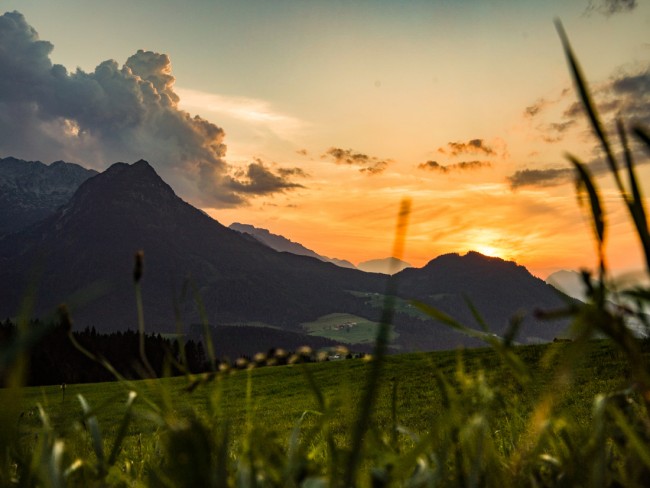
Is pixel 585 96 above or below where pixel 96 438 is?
above

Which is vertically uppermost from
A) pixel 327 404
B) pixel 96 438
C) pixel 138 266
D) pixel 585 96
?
pixel 585 96

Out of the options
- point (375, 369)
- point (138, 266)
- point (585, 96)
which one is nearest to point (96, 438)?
point (138, 266)

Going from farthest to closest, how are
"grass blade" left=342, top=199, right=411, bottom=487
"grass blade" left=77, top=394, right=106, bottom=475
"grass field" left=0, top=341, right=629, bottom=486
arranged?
"grass blade" left=77, top=394, right=106, bottom=475 < "grass field" left=0, top=341, right=629, bottom=486 < "grass blade" left=342, top=199, right=411, bottom=487

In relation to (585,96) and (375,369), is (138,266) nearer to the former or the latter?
(375,369)

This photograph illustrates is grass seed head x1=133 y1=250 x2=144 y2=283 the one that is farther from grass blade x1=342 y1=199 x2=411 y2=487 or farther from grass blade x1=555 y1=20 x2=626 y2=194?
grass blade x1=555 y1=20 x2=626 y2=194

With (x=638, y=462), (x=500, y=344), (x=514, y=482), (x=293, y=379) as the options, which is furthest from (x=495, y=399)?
(x=293, y=379)

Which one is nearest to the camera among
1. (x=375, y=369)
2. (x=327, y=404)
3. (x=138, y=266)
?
(x=375, y=369)

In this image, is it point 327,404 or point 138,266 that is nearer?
point 138,266

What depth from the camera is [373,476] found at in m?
0.73

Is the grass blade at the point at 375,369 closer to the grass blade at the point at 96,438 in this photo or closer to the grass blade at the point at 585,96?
the grass blade at the point at 585,96

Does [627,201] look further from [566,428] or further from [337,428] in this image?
[337,428]

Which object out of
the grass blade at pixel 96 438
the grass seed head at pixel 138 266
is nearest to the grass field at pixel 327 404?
the grass blade at pixel 96 438

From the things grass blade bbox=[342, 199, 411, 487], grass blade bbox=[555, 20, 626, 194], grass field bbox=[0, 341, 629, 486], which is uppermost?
grass blade bbox=[555, 20, 626, 194]

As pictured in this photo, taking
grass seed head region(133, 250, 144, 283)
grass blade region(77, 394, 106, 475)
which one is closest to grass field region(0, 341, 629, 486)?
grass blade region(77, 394, 106, 475)
